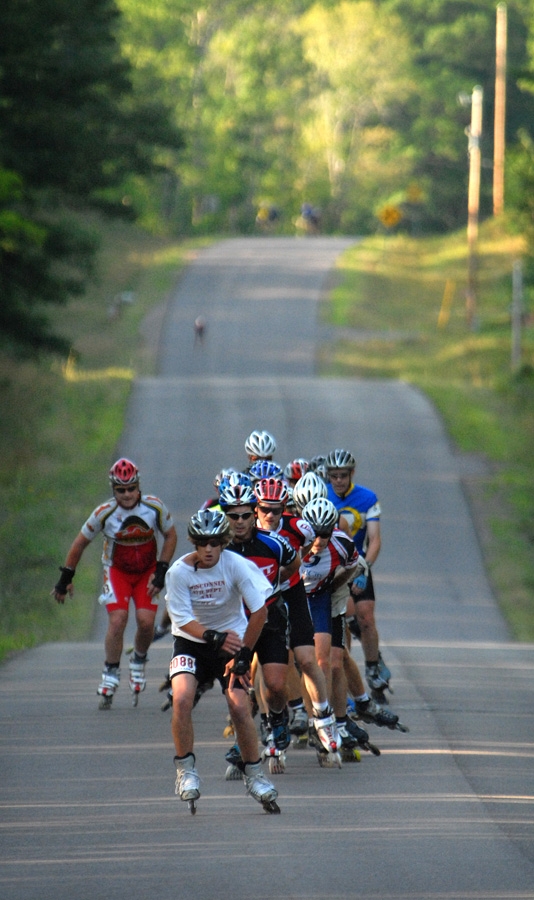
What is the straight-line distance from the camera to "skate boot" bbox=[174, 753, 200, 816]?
809cm

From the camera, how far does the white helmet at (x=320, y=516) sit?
988 centimetres

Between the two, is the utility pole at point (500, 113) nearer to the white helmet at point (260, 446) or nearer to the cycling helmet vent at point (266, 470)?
the white helmet at point (260, 446)

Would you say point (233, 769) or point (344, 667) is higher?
point (344, 667)

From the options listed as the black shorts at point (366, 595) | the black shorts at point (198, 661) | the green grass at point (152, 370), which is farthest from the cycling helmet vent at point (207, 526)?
the green grass at point (152, 370)

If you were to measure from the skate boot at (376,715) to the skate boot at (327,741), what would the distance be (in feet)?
4.20

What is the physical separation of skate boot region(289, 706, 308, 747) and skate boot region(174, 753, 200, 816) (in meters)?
2.36

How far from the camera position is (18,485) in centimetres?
2598

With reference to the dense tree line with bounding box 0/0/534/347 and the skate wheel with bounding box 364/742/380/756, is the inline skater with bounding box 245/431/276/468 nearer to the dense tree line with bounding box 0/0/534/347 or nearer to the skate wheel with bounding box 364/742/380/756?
the skate wheel with bounding box 364/742/380/756

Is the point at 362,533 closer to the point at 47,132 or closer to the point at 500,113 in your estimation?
the point at 47,132

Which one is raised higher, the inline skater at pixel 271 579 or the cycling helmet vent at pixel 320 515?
the cycling helmet vent at pixel 320 515

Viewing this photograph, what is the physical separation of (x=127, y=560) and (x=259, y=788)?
4.53 meters

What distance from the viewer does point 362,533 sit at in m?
12.4

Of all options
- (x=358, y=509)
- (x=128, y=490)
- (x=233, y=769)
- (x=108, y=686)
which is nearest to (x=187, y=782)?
(x=233, y=769)

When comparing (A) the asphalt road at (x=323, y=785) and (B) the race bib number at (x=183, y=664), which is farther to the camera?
(B) the race bib number at (x=183, y=664)
